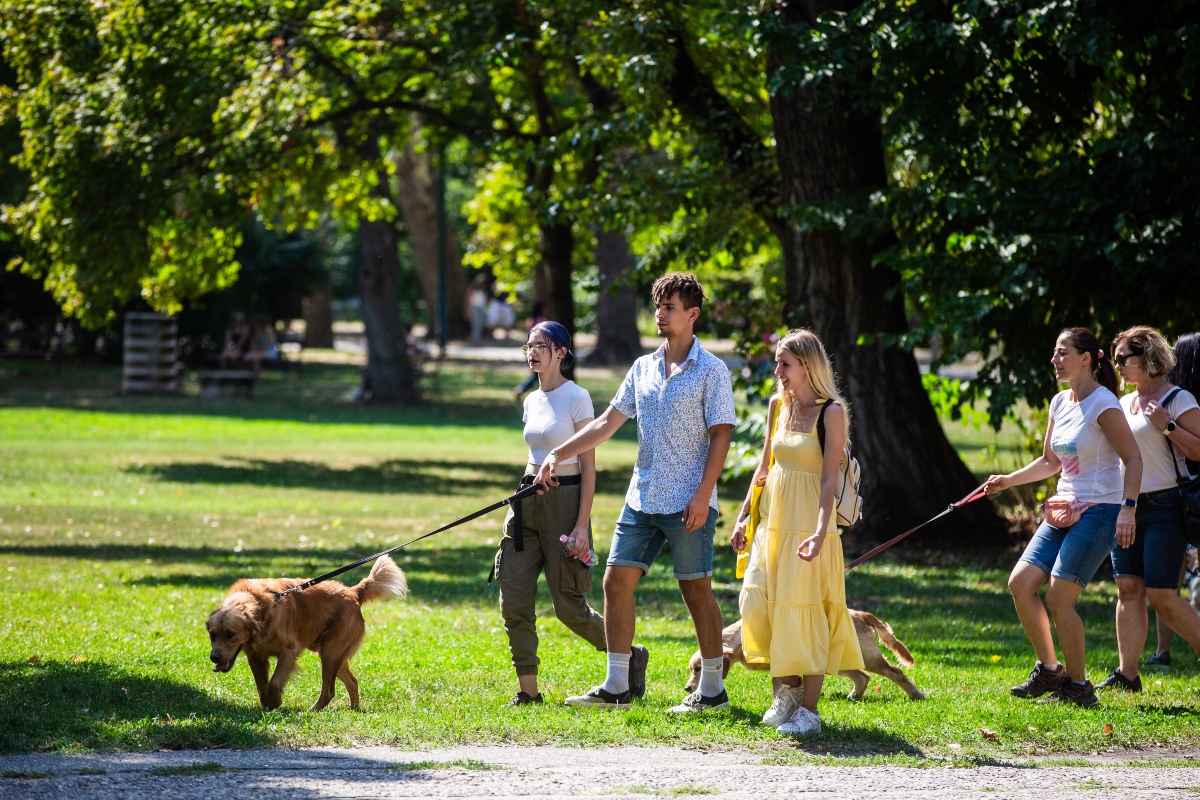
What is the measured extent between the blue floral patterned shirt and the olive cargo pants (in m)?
0.45

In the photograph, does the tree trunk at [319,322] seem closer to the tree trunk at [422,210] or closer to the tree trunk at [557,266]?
the tree trunk at [422,210]

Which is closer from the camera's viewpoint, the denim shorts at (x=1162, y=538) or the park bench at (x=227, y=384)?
the denim shorts at (x=1162, y=538)

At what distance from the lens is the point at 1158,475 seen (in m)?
7.06

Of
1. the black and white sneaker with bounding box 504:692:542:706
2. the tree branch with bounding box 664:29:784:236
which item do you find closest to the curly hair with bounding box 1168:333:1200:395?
the black and white sneaker with bounding box 504:692:542:706

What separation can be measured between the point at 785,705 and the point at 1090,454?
2033mm

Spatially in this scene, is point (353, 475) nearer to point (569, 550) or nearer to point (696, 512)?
point (569, 550)

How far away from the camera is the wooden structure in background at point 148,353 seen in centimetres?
2991

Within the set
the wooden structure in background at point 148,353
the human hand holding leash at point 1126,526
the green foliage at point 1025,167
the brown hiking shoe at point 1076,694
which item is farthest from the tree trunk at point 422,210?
the human hand holding leash at point 1126,526

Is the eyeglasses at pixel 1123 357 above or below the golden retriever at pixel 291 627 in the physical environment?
above

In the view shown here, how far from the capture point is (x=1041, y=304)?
10500 millimetres

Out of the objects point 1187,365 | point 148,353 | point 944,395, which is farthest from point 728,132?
point 148,353

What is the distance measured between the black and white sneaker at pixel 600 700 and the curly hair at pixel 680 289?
1965 millimetres

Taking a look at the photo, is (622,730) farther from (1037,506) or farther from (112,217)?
(112,217)

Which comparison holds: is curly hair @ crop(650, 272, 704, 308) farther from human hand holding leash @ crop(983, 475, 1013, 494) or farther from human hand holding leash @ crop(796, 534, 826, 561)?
human hand holding leash @ crop(983, 475, 1013, 494)
